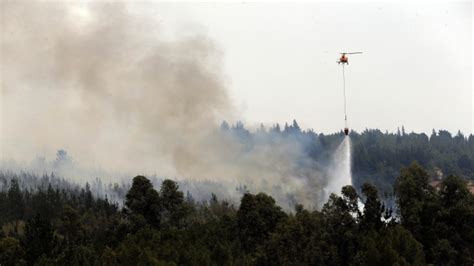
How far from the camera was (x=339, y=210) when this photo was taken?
87.4 metres

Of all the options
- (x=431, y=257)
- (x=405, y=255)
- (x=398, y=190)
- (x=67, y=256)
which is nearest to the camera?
(x=405, y=255)

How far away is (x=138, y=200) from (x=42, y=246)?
925 inches

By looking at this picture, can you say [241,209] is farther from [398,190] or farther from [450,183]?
[450,183]

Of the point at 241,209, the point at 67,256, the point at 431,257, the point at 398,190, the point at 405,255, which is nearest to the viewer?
the point at 405,255

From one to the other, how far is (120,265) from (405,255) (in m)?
33.7

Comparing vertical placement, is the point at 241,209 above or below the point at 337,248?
above

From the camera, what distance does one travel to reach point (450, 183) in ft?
293

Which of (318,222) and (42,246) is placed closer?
(318,222)

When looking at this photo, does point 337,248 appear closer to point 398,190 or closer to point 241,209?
point 398,190

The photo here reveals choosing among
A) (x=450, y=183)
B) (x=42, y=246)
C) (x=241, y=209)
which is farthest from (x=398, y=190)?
(x=42, y=246)

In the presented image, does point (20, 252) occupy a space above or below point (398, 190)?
below

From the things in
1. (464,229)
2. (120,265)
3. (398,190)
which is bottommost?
(120,265)

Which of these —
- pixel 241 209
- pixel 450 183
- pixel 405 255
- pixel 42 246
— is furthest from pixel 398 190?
pixel 42 246

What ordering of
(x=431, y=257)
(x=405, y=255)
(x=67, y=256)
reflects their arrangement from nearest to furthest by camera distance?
(x=405, y=255) < (x=67, y=256) < (x=431, y=257)
